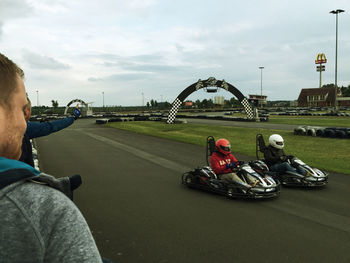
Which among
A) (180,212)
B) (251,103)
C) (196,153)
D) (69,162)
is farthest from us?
(251,103)

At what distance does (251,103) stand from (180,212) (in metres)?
34.4

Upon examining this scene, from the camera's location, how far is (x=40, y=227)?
0.78 meters

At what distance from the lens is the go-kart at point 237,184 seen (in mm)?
7430

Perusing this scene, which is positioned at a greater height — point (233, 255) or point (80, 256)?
point (80, 256)

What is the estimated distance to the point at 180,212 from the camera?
6664 mm

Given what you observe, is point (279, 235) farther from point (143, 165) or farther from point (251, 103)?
point (251, 103)

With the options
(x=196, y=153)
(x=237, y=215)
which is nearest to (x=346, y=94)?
(x=196, y=153)

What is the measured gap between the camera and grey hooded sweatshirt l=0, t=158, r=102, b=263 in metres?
0.75

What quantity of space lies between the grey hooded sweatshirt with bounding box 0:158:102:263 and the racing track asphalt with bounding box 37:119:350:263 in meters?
4.06

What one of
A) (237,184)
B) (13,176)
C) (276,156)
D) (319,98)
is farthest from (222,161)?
(319,98)

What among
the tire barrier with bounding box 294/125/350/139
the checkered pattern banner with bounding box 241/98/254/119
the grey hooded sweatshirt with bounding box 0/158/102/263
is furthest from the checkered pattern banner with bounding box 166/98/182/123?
the grey hooded sweatshirt with bounding box 0/158/102/263

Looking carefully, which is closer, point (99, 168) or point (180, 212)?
point (180, 212)

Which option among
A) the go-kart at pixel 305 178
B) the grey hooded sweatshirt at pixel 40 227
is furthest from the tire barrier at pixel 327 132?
the grey hooded sweatshirt at pixel 40 227

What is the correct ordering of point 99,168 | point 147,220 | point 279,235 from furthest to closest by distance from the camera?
point 99,168
point 147,220
point 279,235
